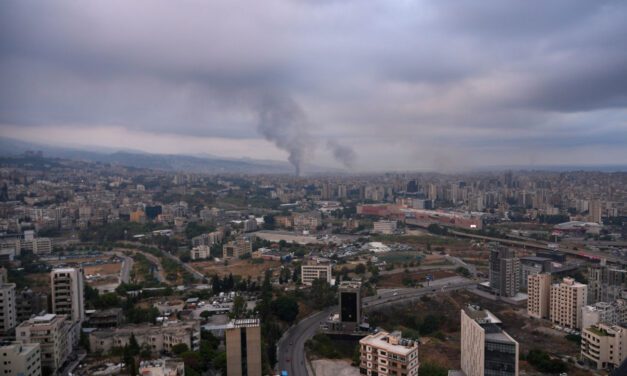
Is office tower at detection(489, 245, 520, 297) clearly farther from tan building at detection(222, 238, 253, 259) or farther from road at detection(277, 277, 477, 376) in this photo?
tan building at detection(222, 238, 253, 259)

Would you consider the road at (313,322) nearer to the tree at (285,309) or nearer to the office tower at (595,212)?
the tree at (285,309)

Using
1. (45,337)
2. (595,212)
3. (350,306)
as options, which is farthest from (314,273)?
(595,212)

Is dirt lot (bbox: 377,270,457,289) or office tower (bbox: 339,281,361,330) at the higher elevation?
office tower (bbox: 339,281,361,330)

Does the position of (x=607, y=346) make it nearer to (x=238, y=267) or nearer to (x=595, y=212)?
(x=238, y=267)

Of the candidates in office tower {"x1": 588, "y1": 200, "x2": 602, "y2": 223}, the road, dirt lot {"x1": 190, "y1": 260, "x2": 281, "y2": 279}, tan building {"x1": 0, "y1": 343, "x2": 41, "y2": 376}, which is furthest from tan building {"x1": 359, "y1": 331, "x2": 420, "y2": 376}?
office tower {"x1": 588, "y1": 200, "x2": 602, "y2": 223}

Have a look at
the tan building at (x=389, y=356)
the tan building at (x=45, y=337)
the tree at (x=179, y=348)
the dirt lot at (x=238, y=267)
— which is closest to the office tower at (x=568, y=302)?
the tan building at (x=389, y=356)

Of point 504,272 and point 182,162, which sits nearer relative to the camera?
point 504,272

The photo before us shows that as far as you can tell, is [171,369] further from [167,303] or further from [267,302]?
[167,303]
